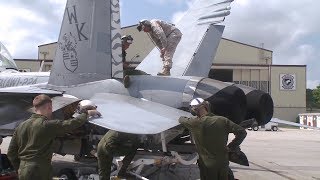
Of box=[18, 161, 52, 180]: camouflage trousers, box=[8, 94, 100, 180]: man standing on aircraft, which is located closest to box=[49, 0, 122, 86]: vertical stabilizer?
box=[8, 94, 100, 180]: man standing on aircraft

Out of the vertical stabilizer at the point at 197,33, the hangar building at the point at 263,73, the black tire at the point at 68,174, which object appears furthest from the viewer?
the hangar building at the point at 263,73

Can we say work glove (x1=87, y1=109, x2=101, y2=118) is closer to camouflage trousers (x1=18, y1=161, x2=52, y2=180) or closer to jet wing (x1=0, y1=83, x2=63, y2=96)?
camouflage trousers (x1=18, y1=161, x2=52, y2=180)

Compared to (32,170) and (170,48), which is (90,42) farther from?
(32,170)

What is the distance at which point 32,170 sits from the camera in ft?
15.6

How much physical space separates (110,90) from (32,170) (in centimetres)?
294

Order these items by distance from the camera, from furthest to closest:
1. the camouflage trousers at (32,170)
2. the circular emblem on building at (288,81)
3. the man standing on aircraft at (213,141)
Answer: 1. the circular emblem on building at (288,81)
2. the man standing on aircraft at (213,141)
3. the camouflage trousers at (32,170)

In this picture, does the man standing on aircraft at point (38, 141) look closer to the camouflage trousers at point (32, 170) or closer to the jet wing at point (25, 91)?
the camouflage trousers at point (32, 170)

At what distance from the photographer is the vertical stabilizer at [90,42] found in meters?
7.68

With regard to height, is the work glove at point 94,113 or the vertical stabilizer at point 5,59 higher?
the vertical stabilizer at point 5,59

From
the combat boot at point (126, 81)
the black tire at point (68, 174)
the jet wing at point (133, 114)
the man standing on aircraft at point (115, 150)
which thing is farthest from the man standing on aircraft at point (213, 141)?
the black tire at point (68, 174)

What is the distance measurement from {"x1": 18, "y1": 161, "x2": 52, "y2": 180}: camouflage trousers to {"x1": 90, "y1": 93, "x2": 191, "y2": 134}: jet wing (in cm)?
120

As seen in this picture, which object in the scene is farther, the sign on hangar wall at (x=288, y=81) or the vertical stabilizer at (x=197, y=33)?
the sign on hangar wall at (x=288, y=81)

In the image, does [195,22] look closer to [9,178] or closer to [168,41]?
[168,41]

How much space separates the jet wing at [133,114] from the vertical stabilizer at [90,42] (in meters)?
0.57
